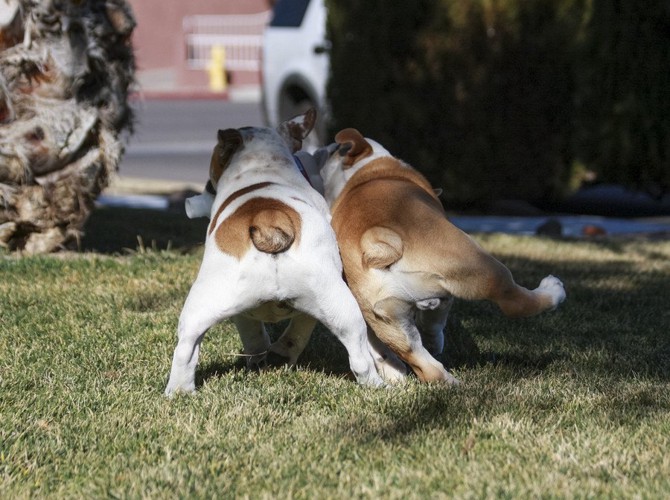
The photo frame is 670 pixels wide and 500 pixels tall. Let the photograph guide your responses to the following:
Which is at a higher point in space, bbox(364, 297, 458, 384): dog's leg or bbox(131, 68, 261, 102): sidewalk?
bbox(364, 297, 458, 384): dog's leg

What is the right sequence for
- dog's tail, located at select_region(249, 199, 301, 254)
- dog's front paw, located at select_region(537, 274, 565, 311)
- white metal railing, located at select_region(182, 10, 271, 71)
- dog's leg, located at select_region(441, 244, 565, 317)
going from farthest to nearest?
white metal railing, located at select_region(182, 10, 271, 71), dog's front paw, located at select_region(537, 274, 565, 311), dog's leg, located at select_region(441, 244, 565, 317), dog's tail, located at select_region(249, 199, 301, 254)

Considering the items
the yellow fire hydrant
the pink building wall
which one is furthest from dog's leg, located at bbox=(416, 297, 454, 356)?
the pink building wall

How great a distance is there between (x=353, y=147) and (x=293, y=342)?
86 centimetres

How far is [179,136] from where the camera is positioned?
63.9 feet

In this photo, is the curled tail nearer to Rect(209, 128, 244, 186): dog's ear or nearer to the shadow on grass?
Rect(209, 128, 244, 186): dog's ear

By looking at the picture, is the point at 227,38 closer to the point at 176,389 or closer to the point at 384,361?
the point at 384,361

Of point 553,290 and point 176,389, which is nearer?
point 176,389

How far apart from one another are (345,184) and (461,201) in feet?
18.5

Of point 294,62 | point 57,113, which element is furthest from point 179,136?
point 57,113

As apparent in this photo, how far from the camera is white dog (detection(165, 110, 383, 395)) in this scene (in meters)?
3.83

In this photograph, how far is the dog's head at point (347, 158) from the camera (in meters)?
4.66

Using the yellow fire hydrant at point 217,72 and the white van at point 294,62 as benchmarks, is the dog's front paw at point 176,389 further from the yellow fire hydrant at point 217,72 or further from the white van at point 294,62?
the yellow fire hydrant at point 217,72

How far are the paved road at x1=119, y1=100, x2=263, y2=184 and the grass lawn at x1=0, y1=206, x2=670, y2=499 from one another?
4.23m

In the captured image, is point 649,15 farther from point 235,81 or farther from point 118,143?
point 235,81
